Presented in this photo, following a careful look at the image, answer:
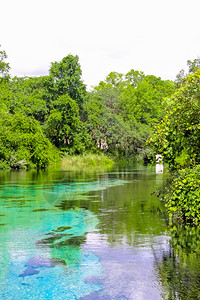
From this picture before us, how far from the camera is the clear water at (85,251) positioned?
5133mm

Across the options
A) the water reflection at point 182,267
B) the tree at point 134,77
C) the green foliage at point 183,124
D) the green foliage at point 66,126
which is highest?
the tree at point 134,77

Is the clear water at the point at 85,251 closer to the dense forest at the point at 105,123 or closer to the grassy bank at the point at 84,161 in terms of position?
the dense forest at the point at 105,123

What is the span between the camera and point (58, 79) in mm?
50250

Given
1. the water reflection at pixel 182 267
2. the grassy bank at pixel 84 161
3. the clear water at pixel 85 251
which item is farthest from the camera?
the grassy bank at pixel 84 161

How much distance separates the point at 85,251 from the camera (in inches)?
270

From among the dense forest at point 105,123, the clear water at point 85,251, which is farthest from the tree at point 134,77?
the clear water at point 85,251

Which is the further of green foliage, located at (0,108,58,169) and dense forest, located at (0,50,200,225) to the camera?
green foliage, located at (0,108,58,169)

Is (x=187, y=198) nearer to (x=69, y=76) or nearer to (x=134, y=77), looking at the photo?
(x=69, y=76)

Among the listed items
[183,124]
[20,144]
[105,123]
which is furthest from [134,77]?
[183,124]

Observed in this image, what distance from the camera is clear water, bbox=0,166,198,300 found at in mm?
5133

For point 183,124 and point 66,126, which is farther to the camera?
point 66,126

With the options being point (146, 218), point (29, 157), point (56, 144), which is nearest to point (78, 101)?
point (56, 144)

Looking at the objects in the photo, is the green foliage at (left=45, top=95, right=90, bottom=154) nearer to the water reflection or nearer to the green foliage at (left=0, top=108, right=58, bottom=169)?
the green foliage at (left=0, top=108, right=58, bottom=169)

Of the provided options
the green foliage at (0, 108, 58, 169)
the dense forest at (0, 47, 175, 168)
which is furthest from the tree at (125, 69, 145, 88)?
the green foliage at (0, 108, 58, 169)
